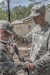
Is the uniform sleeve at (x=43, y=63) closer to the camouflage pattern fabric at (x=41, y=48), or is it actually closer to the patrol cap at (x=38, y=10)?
the camouflage pattern fabric at (x=41, y=48)

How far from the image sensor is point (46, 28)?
5.56 meters

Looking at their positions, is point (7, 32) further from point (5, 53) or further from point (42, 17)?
point (42, 17)

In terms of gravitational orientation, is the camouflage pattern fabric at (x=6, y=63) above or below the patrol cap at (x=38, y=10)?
below

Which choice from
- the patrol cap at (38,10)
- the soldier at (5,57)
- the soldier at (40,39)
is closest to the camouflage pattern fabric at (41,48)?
the soldier at (40,39)

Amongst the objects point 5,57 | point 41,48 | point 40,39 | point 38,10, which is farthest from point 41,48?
point 5,57

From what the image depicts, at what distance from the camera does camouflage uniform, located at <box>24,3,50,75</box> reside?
5.11 meters

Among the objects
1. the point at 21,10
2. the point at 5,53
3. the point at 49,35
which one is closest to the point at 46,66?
the point at 49,35

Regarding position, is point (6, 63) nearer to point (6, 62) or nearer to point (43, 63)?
point (6, 62)

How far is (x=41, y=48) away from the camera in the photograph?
5531 mm

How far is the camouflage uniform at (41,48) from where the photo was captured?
5.11 metres

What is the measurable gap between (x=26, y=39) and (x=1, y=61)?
176 cm

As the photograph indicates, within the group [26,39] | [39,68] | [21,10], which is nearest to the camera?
[39,68]

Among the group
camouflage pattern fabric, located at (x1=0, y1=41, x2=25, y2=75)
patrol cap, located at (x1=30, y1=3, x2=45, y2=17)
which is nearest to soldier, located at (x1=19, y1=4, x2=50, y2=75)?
patrol cap, located at (x1=30, y1=3, x2=45, y2=17)

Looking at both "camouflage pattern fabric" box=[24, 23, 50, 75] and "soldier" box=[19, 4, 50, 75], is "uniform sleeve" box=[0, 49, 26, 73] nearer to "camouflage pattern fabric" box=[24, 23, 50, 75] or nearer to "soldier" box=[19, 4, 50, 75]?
"camouflage pattern fabric" box=[24, 23, 50, 75]
